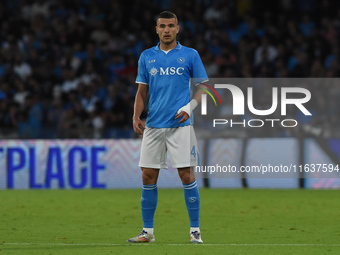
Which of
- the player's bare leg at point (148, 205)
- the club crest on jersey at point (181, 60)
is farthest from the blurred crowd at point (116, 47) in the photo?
the club crest on jersey at point (181, 60)

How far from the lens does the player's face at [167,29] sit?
6469 millimetres

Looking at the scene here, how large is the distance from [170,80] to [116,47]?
10.9 m

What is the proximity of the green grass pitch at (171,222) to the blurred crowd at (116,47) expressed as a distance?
2866mm

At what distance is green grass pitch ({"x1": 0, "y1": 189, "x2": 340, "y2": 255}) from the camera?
21.0ft

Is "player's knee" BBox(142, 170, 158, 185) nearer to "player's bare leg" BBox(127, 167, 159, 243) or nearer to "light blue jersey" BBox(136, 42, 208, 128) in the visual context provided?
"player's bare leg" BBox(127, 167, 159, 243)

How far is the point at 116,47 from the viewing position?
17.3m

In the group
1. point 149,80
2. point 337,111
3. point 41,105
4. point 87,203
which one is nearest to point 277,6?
point 337,111

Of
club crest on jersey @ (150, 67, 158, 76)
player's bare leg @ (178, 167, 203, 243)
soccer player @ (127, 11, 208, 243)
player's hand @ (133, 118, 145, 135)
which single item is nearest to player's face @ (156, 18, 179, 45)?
soccer player @ (127, 11, 208, 243)

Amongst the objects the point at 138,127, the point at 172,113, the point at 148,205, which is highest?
the point at 172,113

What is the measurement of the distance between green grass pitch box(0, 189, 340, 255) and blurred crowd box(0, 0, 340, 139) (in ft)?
9.40

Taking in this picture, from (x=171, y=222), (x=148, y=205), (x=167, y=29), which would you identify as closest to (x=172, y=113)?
(x=167, y=29)

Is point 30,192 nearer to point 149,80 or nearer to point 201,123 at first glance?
point 201,123

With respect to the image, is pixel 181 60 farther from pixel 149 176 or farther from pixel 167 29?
pixel 149 176

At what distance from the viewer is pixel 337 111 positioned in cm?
1309
